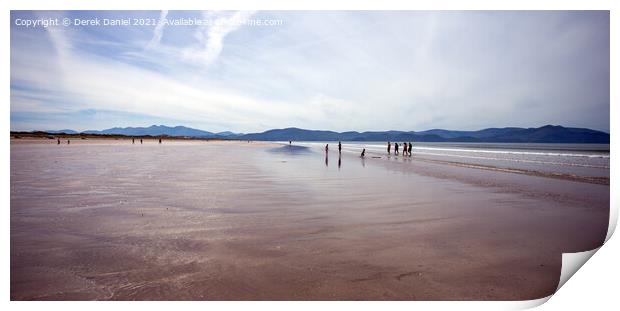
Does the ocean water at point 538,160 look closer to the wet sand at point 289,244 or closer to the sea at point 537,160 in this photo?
the sea at point 537,160

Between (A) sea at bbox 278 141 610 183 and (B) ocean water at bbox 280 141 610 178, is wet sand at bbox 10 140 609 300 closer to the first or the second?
(A) sea at bbox 278 141 610 183

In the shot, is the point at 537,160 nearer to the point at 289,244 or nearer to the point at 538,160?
the point at 538,160

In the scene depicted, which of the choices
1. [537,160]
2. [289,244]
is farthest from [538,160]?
[289,244]

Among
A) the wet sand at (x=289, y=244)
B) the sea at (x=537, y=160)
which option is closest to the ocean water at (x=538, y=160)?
the sea at (x=537, y=160)

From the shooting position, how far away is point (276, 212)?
6785 millimetres

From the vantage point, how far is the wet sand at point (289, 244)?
357 cm

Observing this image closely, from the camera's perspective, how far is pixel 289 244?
15.6 ft

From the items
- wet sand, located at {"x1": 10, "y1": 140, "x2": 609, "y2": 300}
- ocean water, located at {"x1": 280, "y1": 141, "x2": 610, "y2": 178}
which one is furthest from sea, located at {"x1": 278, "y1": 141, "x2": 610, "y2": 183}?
wet sand, located at {"x1": 10, "y1": 140, "x2": 609, "y2": 300}

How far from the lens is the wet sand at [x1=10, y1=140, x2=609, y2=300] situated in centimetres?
357

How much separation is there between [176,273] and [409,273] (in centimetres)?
271

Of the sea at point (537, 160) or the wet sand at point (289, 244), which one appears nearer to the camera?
the wet sand at point (289, 244)

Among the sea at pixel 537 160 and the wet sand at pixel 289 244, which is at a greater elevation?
the sea at pixel 537 160
